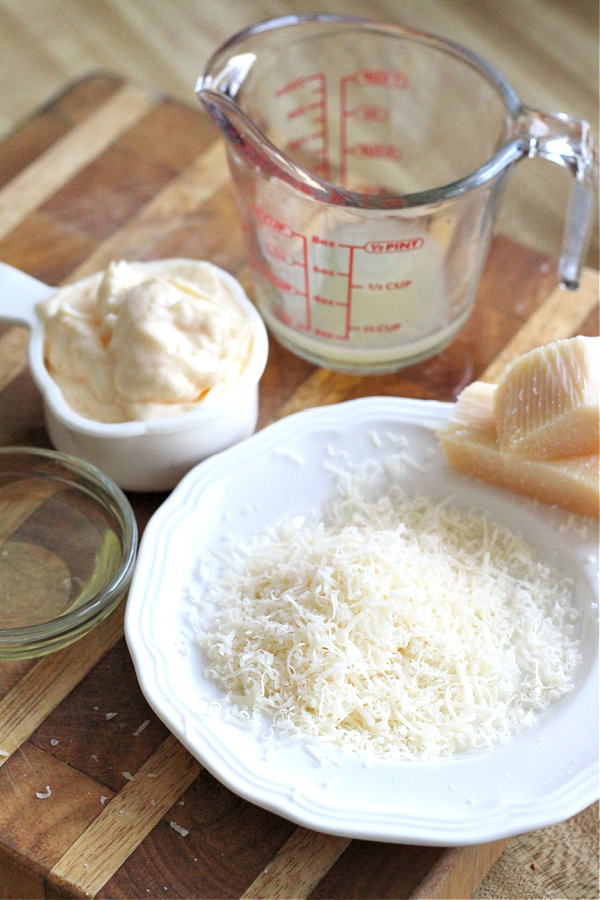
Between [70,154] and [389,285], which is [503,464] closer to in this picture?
[389,285]

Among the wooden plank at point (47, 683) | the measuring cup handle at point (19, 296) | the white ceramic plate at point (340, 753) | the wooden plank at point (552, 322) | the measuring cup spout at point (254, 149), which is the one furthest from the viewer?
the wooden plank at point (552, 322)

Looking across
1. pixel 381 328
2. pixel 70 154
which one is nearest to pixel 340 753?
pixel 381 328

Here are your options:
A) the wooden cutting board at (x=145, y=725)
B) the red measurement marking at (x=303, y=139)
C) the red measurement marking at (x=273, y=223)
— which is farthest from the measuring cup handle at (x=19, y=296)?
the red measurement marking at (x=303, y=139)

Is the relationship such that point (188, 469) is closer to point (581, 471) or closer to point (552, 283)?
point (581, 471)

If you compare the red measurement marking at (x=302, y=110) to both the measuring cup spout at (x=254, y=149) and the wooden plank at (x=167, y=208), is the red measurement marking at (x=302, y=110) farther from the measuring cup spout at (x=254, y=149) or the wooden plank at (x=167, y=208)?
the measuring cup spout at (x=254, y=149)

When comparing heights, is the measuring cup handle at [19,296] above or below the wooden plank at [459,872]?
above

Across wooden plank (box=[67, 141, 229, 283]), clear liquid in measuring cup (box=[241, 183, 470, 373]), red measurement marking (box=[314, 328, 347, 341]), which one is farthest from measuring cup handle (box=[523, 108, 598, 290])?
wooden plank (box=[67, 141, 229, 283])

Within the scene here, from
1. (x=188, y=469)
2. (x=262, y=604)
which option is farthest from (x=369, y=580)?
(x=188, y=469)

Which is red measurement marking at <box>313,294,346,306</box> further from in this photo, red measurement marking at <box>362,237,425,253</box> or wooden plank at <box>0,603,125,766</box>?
wooden plank at <box>0,603,125,766</box>
